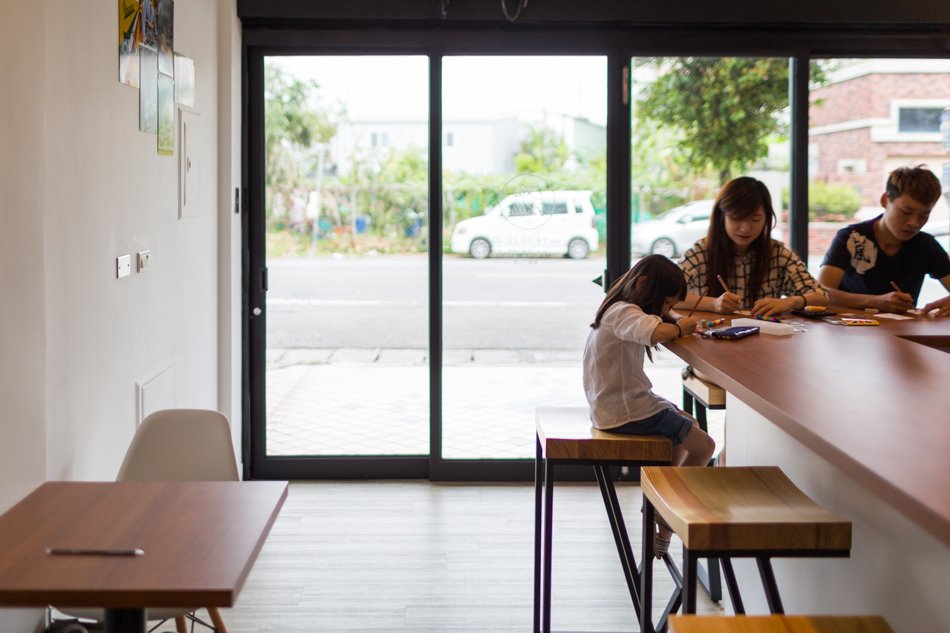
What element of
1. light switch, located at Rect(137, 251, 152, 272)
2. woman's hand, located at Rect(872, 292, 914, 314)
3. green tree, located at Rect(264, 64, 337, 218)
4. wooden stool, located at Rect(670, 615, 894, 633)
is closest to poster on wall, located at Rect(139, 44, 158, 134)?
light switch, located at Rect(137, 251, 152, 272)

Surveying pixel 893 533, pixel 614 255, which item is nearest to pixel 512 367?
pixel 614 255

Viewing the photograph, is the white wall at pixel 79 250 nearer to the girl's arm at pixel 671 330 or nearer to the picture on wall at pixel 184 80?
the picture on wall at pixel 184 80

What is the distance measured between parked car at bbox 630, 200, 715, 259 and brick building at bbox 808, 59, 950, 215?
758 millimetres

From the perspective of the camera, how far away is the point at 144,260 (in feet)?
11.7

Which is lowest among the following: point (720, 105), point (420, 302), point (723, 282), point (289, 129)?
point (420, 302)

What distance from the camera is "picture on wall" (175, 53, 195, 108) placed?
3.98 metres

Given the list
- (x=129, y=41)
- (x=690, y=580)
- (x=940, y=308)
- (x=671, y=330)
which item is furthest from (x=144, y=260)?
(x=940, y=308)

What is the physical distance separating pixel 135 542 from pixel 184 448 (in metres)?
0.97

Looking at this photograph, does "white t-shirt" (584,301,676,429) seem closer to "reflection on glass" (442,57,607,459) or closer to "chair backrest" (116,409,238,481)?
"chair backrest" (116,409,238,481)

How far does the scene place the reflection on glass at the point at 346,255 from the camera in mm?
5027

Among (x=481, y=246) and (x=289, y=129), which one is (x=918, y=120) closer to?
(x=481, y=246)

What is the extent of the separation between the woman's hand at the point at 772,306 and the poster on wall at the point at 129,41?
229 cm

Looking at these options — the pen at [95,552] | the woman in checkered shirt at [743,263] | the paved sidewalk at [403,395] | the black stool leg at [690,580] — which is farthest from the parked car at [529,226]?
the pen at [95,552]

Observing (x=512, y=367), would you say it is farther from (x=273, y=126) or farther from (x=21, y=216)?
(x=21, y=216)
